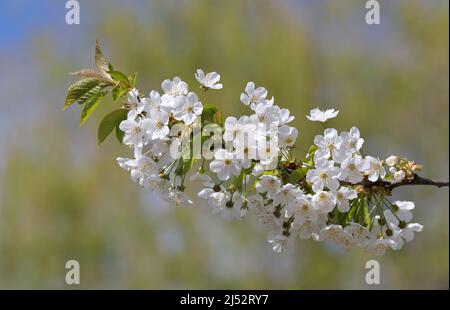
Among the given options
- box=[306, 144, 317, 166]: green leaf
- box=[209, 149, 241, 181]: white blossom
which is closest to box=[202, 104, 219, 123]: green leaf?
box=[209, 149, 241, 181]: white blossom

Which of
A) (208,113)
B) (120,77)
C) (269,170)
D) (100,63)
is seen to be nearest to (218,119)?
(208,113)

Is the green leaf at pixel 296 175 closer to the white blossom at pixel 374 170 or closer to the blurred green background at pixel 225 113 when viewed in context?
the white blossom at pixel 374 170

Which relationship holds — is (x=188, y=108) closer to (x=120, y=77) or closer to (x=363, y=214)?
(x=120, y=77)

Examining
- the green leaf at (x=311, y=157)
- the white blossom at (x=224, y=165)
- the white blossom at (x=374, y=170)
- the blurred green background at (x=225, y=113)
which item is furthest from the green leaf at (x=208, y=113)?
the blurred green background at (x=225, y=113)

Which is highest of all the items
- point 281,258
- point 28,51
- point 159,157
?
point 28,51

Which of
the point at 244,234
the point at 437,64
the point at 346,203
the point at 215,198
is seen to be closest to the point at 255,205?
the point at 215,198
